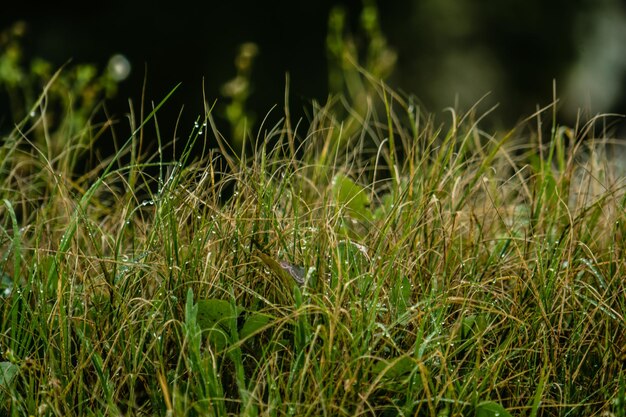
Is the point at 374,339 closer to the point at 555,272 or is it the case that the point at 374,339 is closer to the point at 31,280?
the point at 555,272

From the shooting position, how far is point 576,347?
2.15m

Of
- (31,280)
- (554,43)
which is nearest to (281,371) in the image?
(31,280)

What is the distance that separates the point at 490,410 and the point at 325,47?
6.59m

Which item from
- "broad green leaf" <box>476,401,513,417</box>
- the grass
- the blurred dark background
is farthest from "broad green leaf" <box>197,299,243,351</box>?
the blurred dark background

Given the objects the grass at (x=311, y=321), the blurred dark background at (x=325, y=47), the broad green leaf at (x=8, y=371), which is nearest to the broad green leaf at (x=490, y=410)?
the grass at (x=311, y=321)

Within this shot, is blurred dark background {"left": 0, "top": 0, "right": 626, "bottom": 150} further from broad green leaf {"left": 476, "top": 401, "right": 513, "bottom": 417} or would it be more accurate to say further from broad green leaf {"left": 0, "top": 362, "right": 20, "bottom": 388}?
broad green leaf {"left": 476, "top": 401, "right": 513, "bottom": 417}

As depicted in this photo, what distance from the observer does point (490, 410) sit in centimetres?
190

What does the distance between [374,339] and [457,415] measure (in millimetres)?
276

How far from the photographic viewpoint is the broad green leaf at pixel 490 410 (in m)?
1.89

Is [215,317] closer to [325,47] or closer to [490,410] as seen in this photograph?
[490,410]

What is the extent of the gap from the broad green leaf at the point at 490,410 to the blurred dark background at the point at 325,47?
566 cm

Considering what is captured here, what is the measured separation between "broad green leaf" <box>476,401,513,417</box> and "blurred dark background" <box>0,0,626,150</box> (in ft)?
18.6

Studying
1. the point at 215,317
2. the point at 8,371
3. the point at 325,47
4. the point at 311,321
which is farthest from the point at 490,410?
the point at 325,47

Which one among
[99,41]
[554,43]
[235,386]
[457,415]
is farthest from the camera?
[554,43]
